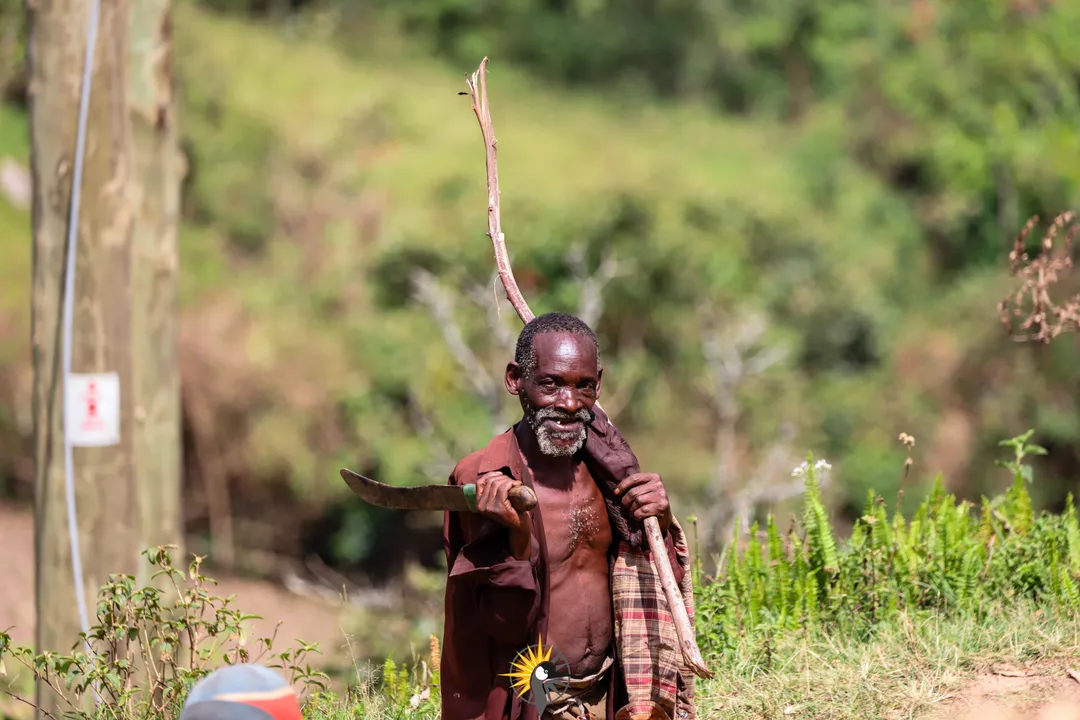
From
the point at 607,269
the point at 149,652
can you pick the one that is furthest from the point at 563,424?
the point at 607,269

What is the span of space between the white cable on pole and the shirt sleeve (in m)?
2.59

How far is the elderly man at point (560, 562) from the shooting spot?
3260 millimetres

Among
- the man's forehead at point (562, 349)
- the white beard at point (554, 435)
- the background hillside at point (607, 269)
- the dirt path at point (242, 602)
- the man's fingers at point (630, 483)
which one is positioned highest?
the background hillside at point (607, 269)

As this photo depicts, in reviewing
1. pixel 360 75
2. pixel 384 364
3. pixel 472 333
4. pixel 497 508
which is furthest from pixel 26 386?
pixel 497 508

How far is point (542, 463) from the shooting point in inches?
137

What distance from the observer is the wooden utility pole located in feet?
17.3

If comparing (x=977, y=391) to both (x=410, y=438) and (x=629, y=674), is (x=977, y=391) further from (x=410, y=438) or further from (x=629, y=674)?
(x=629, y=674)

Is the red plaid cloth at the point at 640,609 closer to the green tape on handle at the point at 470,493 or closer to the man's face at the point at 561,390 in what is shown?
the man's face at the point at 561,390

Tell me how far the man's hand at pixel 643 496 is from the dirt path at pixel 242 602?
30.5ft

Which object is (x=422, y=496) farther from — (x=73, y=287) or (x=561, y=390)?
(x=73, y=287)

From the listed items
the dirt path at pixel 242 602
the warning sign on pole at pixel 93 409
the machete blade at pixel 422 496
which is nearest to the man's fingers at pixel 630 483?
the machete blade at pixel 422 496

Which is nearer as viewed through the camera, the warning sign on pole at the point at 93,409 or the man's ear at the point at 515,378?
the man's ear at the point at 515,378

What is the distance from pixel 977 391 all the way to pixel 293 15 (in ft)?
45.1

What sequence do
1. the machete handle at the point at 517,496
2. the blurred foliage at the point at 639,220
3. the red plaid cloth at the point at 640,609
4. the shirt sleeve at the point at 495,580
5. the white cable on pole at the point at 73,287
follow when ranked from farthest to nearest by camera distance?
the blurred foliage at the point at 639,220 → the white cable on pole at the point at 73,287 → the red plaid cloth at the point at 640,609 → the shirt sleeve at the point at 495,580 → the machete handle at the point at 517,496
